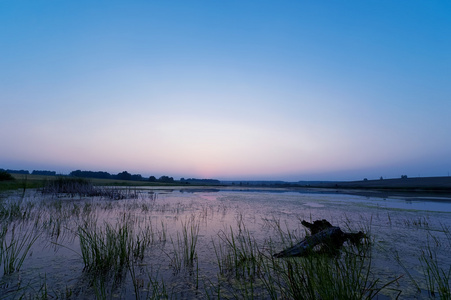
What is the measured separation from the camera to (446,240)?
7.39 meters

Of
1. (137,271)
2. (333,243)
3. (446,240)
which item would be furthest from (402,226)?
(137,271)

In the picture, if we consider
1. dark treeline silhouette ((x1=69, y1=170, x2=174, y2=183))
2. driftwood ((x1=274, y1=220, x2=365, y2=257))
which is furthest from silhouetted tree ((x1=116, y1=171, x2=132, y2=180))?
driftwood ((x1=274, y1=220, x2=365, y2=257))

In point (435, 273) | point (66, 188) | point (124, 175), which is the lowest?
point (435, 273)

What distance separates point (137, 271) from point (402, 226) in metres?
10.2

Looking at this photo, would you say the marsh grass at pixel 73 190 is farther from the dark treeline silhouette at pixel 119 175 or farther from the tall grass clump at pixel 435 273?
the dark treeline silhouette at pixel 119 175

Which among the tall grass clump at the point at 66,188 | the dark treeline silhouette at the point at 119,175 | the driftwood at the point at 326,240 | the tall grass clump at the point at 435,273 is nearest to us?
the tall grass clump at the point at 435,273

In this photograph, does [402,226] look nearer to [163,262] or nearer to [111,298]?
[163,262]

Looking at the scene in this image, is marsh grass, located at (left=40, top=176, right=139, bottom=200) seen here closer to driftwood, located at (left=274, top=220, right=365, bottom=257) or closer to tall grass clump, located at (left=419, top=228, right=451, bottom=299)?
driftwood, located at (left=274, top=220, right=365, bottom=257)

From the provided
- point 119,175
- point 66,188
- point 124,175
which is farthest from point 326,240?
point 119,175

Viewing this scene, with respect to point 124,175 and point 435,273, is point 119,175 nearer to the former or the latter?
point 124,175

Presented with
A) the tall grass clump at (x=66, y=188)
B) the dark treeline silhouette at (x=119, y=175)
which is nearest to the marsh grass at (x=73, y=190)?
the tall grass clump at (x=66, y=188)

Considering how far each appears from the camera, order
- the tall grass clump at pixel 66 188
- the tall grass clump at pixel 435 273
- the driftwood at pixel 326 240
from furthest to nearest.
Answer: the tall grass clump at pixel 66 188
the driftwood at pixel 326 240
the tall grass clump at pixel 435 273

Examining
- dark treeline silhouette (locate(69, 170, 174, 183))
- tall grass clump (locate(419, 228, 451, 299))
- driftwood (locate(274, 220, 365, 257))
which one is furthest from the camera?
dark treeline silhouette (locate(69, 170, 174, 183))

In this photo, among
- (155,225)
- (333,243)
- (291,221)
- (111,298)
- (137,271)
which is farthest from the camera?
(291,221)
